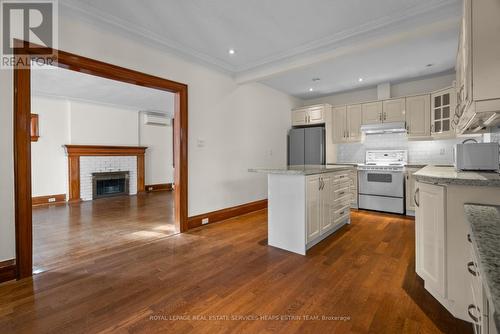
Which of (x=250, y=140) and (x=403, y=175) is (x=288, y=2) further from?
(x=403, y=175)

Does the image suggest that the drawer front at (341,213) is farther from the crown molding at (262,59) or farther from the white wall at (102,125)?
the white wall at (102,125)

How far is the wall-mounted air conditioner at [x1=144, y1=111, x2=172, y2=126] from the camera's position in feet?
24.1

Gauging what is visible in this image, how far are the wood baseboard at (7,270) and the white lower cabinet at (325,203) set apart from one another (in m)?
2.75

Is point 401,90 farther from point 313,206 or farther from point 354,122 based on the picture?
point 313,206

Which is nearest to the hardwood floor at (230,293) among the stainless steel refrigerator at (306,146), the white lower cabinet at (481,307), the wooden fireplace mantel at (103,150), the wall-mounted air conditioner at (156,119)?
the white lower cabinet at (481,307)

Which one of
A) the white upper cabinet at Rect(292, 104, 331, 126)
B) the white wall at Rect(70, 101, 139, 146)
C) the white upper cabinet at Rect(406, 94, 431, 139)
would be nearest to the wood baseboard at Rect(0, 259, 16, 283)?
the white wall at Rect(70, 101, 139, 146)

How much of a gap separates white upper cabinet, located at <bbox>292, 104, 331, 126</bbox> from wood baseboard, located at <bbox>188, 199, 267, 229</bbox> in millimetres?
2123

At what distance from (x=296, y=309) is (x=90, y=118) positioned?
6.83 metres

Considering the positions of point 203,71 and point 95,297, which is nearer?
point 95,297

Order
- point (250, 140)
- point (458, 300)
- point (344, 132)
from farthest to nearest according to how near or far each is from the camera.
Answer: point (344, 132), point (250, 140), point (458, 300)

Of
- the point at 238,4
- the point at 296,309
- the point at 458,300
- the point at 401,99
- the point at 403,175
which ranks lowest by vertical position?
the point at 296,309

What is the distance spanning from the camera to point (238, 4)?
236 centimetres

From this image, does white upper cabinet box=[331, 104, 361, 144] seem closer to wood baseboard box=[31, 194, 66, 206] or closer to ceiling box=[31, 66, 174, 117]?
ceiling box=[31, 66, 174, 117]

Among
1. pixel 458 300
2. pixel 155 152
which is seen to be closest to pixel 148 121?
pixel 155 152
